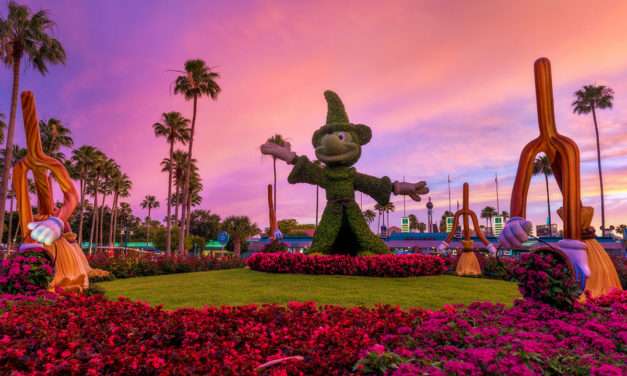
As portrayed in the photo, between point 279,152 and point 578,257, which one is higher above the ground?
point 279,152

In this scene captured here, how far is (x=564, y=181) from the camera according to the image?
6090 mm

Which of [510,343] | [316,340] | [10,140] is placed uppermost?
[10,140]

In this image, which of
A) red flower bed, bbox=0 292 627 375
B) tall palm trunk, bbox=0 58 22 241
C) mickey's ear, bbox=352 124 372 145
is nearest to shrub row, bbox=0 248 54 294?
red flower bed, bbox=0 292 627 375

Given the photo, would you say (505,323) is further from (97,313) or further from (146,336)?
(97,313)

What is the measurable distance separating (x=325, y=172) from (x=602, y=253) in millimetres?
8142

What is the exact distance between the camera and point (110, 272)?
1409cm

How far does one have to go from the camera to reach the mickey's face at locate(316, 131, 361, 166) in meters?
12.5

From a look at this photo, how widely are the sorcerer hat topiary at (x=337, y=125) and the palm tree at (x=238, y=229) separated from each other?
44.8 m

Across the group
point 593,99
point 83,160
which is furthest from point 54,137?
point 593,99

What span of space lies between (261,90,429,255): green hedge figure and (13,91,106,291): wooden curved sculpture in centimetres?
663

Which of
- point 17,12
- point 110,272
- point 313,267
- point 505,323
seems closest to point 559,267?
point 505,323

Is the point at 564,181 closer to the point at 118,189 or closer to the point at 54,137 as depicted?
the point at 54,137

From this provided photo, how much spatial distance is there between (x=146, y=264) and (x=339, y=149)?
9.08 metres

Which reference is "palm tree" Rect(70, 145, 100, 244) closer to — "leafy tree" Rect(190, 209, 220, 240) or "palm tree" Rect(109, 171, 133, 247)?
"palm tree" Rect(109, 171, 133, 247)
